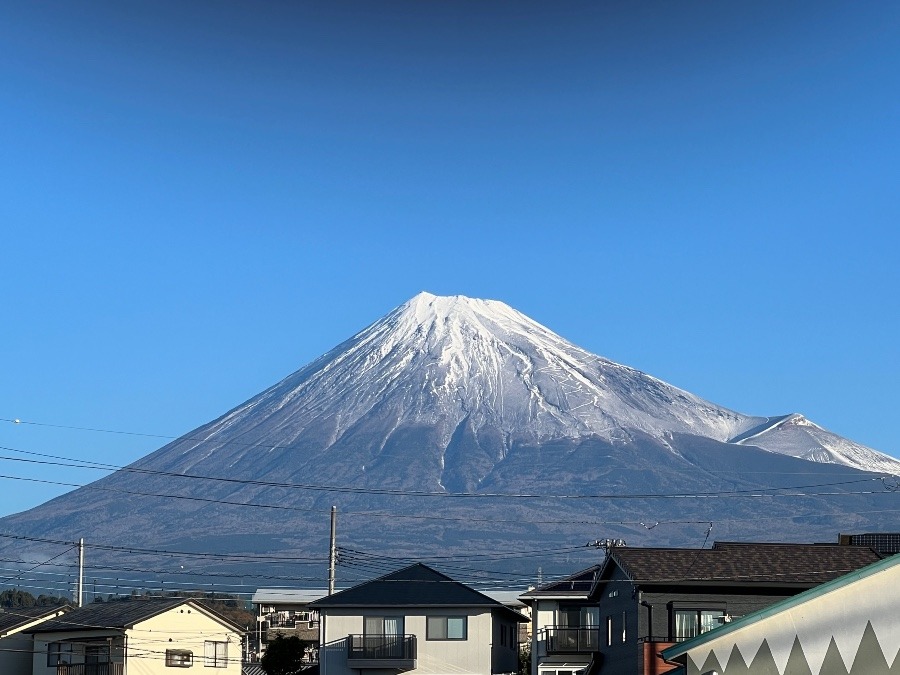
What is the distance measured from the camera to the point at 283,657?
57.8m

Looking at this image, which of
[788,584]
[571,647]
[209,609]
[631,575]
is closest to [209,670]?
[209,609]

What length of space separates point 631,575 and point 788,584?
4017mm

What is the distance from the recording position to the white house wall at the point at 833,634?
8.12 m

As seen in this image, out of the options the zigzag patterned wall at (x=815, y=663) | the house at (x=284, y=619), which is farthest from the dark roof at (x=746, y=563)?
the house at (x=284, y=619)

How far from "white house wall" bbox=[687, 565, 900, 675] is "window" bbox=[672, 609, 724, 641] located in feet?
89.7

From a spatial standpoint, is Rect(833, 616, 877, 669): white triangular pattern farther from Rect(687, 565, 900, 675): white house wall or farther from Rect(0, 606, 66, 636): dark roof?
Rect(0, 606, 66, 636): dark roof

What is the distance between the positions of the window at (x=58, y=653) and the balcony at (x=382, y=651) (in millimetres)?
10226

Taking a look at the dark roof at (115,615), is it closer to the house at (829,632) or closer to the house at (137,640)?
the house at (137,640)

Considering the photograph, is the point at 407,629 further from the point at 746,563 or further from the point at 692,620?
the point at 746,563

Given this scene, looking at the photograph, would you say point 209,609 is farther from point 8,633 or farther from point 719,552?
point 719,552

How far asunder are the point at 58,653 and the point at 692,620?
2520 centimetres

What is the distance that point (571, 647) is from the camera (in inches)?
1925

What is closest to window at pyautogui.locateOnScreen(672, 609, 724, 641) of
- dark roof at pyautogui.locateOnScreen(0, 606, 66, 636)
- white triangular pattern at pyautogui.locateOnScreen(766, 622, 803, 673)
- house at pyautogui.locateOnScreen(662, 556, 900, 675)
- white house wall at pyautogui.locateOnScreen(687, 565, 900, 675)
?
house at pyautogui.locateOnScreen(662, 556, 900, 675)

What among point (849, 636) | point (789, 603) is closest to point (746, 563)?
point (789, 603)
